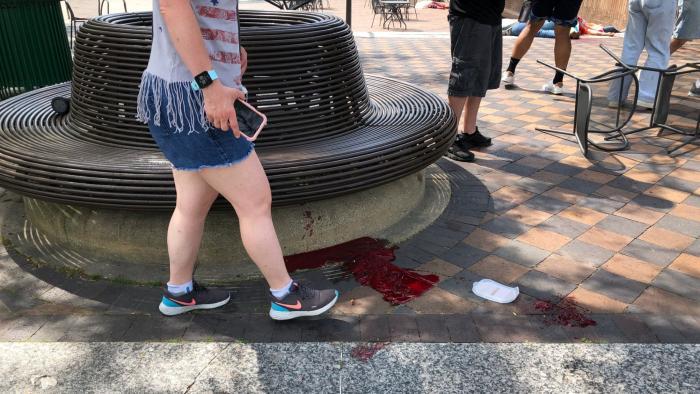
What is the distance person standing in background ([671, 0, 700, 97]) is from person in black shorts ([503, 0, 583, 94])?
3.76ft

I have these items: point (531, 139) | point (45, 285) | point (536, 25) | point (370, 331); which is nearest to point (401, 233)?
point (370, 331)

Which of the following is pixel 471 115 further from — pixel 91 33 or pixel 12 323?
pixel 12 323

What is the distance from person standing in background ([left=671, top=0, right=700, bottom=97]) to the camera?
6449mm

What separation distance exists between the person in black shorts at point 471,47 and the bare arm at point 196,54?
270 centimetres

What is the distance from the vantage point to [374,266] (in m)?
3.19

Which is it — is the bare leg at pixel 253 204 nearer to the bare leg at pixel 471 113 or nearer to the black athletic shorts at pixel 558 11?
the bare leg at pixel 471 113

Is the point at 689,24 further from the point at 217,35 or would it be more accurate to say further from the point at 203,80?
the point at 203,80

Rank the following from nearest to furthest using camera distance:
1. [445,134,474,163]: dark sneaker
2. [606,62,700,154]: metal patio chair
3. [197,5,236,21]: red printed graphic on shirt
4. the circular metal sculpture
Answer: [197,5,236,21]: red printed graphic on shirt → the circular metal sculpture → [445,134,474,163]: dark sneaker → [606,62,700,154]: metal patio chair

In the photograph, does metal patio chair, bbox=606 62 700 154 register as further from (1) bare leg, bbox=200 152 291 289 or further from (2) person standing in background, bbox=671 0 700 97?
(1) bare leg, bbox=200 152 291 289

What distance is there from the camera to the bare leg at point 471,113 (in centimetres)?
482

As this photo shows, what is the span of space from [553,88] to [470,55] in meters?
2.77

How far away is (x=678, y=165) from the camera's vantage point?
4742mm

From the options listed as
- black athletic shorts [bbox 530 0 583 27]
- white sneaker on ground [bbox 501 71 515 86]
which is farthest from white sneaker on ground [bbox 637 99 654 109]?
white sneaker on ground [bbox 501 71 515 86]

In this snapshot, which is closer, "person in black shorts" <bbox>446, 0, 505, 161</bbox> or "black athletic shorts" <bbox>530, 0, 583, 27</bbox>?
"person in black shorts" <bbox>446, 0, 505, 161</bbox>
